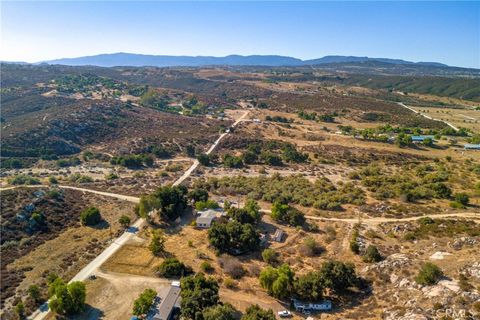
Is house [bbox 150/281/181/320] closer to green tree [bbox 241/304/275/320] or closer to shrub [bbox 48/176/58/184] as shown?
green tree [bbox 241/304/275/320]

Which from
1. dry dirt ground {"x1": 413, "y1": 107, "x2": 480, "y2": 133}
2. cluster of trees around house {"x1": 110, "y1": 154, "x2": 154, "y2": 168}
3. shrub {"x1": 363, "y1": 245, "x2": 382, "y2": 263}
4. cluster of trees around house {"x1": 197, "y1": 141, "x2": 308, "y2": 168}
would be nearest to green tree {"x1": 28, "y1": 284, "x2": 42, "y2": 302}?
shrub {"x1": 363, "y1": 245, "x2": 382, "y2": 263}

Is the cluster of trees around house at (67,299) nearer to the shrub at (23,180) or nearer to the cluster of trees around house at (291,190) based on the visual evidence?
the cluster of trees around house at (291,190)

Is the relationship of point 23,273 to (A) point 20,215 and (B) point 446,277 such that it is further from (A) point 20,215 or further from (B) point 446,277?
(B) point 446,277

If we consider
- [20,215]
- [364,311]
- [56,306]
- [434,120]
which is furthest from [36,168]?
[434,120]

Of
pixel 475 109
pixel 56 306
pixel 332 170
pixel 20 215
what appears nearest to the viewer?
pixel 56 306

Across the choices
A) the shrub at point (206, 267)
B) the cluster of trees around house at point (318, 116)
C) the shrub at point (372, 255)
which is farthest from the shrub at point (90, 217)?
the cluster of trees around house at point (318, 116)

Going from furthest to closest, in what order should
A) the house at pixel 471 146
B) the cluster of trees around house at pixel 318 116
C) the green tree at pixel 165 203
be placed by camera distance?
1. the cluster of trees around house at pixel 318 116
2. the house at pixel 471 146
3. the green tree at pixel 165 203
